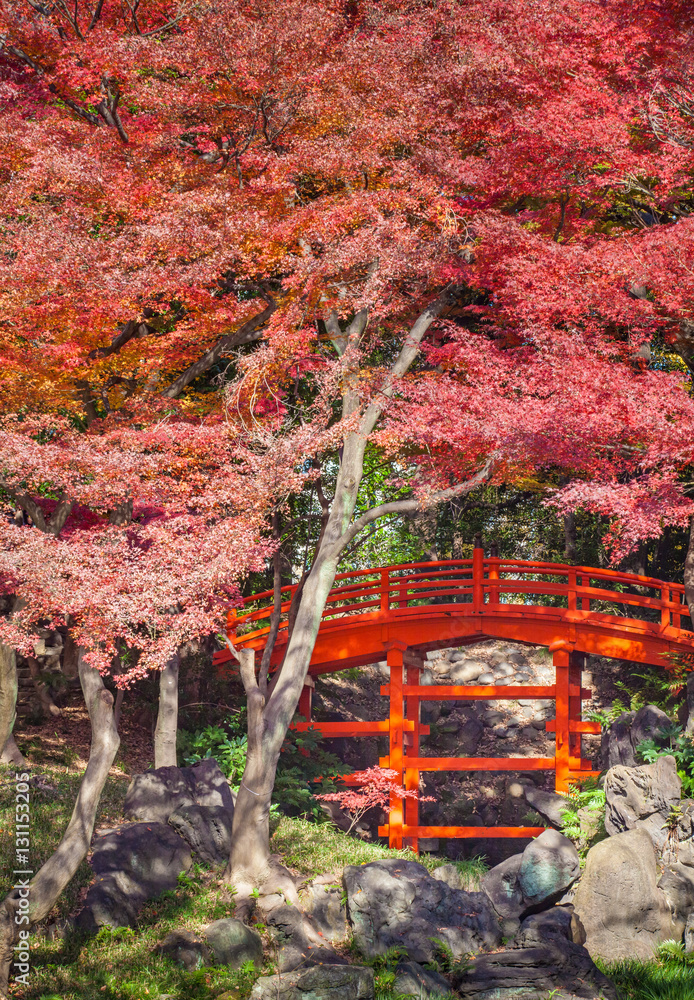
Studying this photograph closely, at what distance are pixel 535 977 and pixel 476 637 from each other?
23.9 ft

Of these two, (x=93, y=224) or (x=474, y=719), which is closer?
(x=93, y=224)

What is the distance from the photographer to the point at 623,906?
9805 mm

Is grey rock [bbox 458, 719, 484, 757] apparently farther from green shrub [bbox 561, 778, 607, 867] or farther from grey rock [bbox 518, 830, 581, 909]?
grey rock [bbox 518, 830, 581, 909]

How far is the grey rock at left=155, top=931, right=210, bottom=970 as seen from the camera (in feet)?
27.7

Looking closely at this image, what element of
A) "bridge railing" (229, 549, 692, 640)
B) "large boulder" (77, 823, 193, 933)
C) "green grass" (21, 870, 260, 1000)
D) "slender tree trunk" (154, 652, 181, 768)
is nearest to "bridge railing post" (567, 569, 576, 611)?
"bridge railing" (229, 549, 692, 640)

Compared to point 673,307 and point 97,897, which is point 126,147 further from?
point 97,897

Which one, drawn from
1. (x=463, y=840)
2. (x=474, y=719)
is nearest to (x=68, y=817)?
(x=463, y=840)

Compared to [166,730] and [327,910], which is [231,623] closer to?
[166,730]

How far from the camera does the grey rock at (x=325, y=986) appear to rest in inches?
303

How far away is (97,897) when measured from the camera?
895cm

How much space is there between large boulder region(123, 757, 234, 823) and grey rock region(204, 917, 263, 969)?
86.0 inches

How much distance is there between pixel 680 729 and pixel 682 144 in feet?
27.1

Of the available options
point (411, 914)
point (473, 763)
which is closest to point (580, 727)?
point (473, 763)

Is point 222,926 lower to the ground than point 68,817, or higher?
lower
